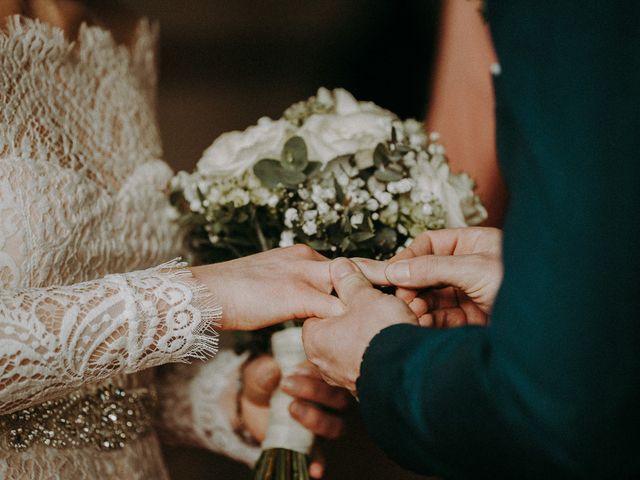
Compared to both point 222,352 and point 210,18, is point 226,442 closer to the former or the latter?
point 222,352

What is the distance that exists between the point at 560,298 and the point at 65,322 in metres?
0.65

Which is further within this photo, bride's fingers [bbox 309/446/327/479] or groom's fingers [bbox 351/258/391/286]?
bride's fingers [bbox 309/446/327/479]

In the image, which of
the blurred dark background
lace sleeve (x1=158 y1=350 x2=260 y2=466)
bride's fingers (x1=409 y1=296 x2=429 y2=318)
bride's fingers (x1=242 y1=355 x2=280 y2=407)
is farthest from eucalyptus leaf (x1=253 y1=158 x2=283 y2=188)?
the blurred dark background

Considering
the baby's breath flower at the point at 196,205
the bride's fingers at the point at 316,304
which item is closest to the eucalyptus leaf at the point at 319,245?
A: the bride's fingers at the point at 316,304

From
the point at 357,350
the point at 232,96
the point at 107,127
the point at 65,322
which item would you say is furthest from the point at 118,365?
the point at 232,96

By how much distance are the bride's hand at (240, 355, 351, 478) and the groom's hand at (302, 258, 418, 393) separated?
0.66 feet

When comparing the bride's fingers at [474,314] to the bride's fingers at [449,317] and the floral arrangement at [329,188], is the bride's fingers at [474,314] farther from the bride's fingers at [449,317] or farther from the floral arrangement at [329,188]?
the floral arrangement at [329,188]

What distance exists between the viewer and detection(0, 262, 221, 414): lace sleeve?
2.80ft

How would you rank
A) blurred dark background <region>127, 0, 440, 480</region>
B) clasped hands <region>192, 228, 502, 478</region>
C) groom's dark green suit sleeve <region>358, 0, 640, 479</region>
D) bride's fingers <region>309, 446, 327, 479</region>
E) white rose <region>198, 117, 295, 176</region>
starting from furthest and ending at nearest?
blurred dark background <region>127, 0, 440, 480</region>, bride's fingers <region>309, 446, 327, 479</region>, white rose <region>198, 117, 295, 176</region>, clasped hands <region>192, 228, 502, 478</region>, groom's dark green suit sleeve <region>358, 0, 640, 479</region>

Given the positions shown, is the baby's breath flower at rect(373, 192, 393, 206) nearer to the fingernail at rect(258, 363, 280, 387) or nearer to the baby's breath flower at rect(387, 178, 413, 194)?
the baby's breath flower at rect(387, 178, 413, 194)

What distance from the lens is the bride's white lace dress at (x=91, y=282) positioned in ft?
2.95

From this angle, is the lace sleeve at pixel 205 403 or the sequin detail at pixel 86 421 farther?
the lace sleeve at pixel 205 403

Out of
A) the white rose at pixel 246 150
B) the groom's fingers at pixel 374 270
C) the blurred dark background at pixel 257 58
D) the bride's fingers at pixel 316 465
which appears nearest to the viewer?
the groom's fingers at pixel 374 270

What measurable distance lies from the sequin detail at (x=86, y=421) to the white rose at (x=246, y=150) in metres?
0.47
